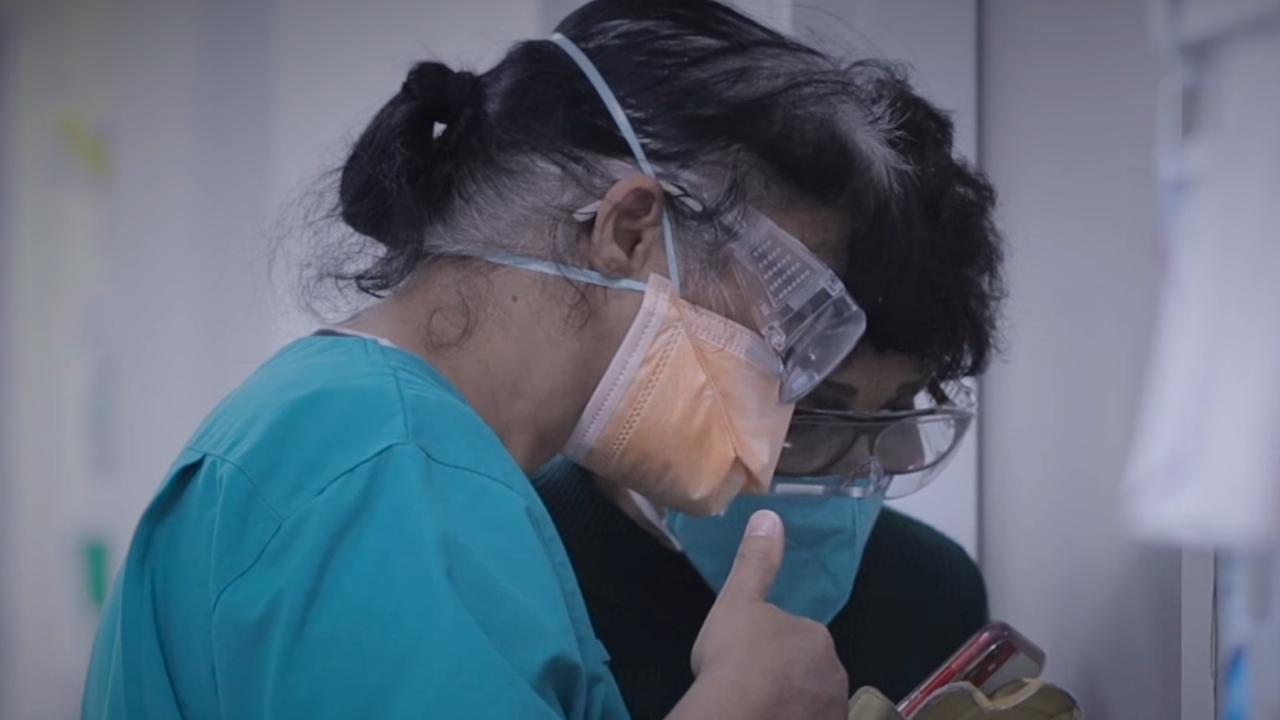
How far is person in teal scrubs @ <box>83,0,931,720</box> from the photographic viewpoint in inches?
24.7

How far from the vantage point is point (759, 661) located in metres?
0.72

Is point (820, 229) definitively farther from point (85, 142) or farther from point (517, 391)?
point (85, 142)

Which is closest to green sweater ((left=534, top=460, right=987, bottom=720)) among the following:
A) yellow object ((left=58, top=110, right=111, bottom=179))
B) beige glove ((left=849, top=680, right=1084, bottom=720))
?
beige glove ((left=849, top=680, right=1084, bottom=720))

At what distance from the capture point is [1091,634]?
125cm

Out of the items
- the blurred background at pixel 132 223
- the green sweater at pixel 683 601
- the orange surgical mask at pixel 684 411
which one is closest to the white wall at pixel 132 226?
the blurred background at pixel 132 223

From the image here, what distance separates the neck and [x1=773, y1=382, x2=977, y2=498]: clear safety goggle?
0.30 meters

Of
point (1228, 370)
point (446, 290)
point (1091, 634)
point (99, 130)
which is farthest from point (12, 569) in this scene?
point (1228, 370)

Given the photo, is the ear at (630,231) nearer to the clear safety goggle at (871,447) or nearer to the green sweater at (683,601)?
the clear safety goggle at (871,447)

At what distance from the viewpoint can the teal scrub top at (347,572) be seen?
0.61m

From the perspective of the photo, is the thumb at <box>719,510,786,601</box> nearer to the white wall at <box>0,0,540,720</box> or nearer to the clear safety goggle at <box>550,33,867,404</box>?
the clear safety goggle at <box>550,33,867,404</box>

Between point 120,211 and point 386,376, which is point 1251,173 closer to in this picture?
point 386,376

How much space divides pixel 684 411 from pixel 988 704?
1.13ft

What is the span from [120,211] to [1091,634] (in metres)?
1.32

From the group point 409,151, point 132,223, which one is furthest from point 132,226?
point 409,151
